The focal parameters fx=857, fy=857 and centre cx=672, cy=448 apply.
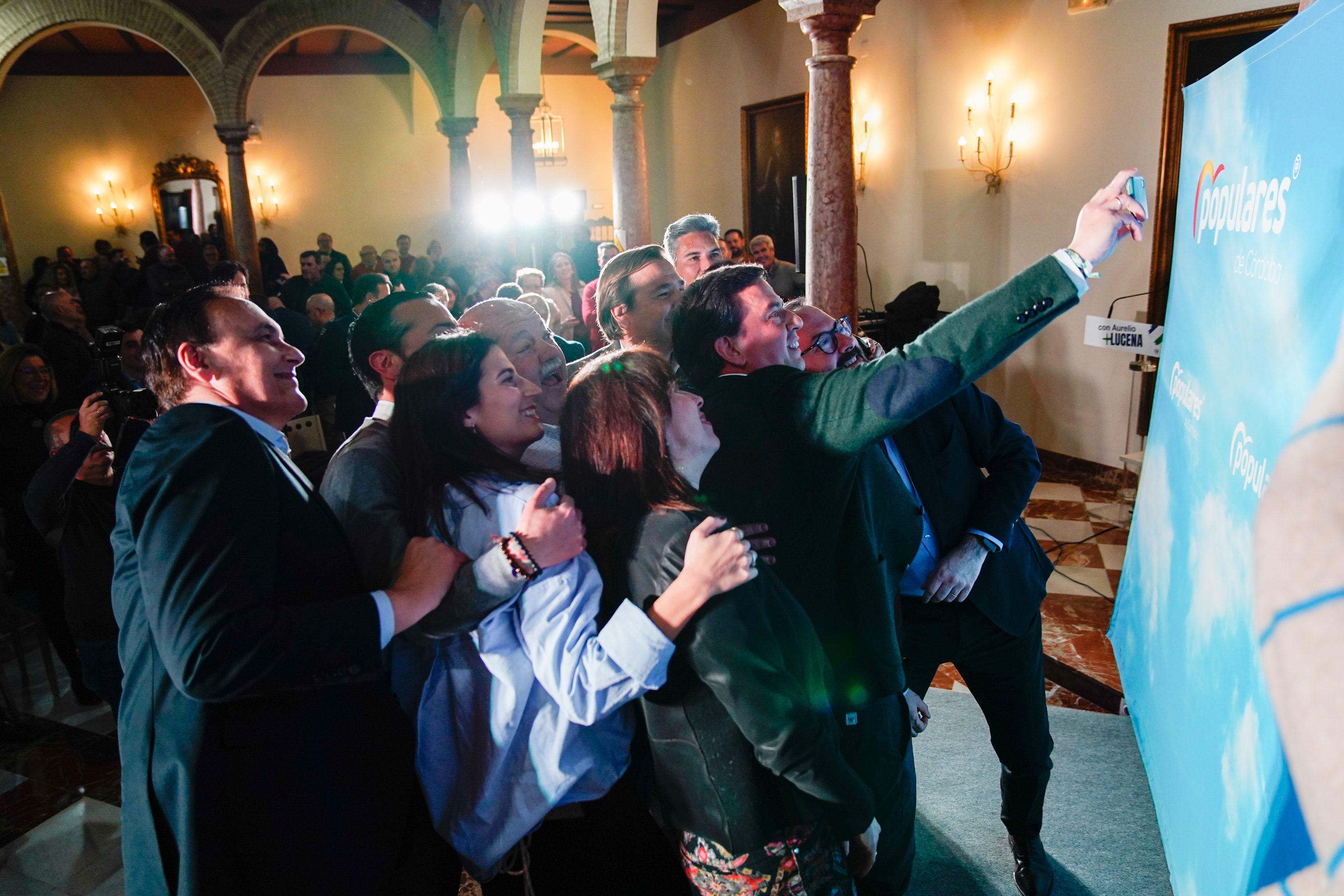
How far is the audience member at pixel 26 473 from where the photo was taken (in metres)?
3.10

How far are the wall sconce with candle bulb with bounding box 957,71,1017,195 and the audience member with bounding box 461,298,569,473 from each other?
187 inches

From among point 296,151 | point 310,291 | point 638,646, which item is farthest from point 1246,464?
point 296,151

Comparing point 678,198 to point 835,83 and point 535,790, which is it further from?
point 535,790

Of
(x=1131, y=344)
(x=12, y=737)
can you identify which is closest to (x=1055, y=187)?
(x=1131, y=344)

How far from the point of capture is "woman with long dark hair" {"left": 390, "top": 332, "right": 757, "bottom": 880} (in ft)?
4.06

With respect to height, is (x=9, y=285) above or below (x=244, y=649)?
above

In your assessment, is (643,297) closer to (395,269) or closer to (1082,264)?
(1082,264)

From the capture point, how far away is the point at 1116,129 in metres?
5.21

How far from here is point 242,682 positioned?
1.14m

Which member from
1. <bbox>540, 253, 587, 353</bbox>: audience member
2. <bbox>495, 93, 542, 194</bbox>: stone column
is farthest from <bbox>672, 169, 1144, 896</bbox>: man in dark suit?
<bbox>495, 93, 542, 194</bbox>: stone column

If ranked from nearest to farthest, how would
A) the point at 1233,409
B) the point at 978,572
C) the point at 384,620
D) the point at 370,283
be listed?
the point at 384,620, the point at 1233,409, the point at 978,572, the point at 370,283

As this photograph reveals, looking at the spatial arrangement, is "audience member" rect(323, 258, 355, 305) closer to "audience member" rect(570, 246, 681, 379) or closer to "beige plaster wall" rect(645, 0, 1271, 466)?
"beige plaster wall" rect(645, 0, 1271, 466)

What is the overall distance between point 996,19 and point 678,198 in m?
6.28

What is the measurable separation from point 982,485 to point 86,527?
8.51 feet
